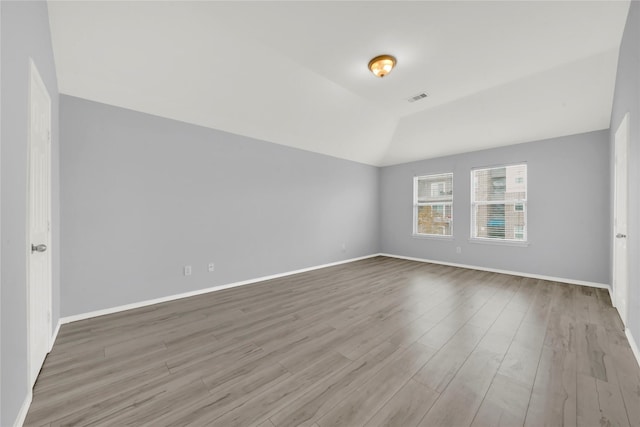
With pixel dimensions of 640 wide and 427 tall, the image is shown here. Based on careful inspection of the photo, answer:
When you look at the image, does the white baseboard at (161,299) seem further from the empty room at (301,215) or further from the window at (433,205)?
the window at (433,205)

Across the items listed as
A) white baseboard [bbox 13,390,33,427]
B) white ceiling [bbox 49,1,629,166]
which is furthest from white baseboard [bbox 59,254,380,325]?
white ceiling [bbox 49,1,629,166]

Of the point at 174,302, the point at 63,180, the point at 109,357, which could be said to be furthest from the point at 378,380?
the point at 63,180

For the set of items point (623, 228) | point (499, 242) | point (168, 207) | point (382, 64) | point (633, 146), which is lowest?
point (499, 242)

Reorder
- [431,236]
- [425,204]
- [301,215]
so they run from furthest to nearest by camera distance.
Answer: [425,204] < [431,236] < [301,215]

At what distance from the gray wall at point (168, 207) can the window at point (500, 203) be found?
3380 millimetres

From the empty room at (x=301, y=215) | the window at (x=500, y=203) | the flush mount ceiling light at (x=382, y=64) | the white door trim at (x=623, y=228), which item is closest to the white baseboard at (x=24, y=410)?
the empty room at (x=301, y=215)

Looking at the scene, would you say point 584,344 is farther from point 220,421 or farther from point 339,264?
point 339,264

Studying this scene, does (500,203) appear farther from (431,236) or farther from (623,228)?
(623,228)

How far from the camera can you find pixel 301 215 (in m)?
4.86

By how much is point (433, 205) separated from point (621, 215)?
10.4 ft

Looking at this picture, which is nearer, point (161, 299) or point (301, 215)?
point (161, 299)

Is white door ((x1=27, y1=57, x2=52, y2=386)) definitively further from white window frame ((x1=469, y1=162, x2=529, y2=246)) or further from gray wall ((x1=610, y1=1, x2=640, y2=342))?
white window frame ((x1=469, y1=162, x2=529, y2=246))

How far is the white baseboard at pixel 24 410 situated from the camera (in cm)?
128

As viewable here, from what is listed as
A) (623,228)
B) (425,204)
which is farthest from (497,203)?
(623,228)
